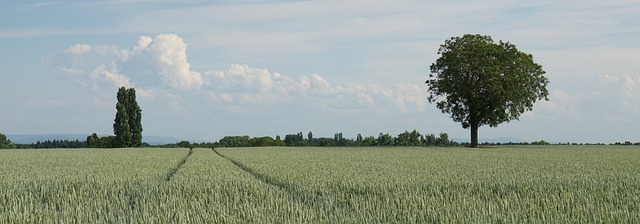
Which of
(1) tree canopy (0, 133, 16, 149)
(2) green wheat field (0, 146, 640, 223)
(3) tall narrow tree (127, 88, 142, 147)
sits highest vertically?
(3) tall narrow tree (127, 88, 142, 147)

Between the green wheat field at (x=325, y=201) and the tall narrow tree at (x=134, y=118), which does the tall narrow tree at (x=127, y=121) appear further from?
the green wheat field at (x=325, y=201)

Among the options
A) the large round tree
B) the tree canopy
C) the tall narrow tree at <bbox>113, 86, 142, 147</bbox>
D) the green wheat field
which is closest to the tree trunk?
the large round tree

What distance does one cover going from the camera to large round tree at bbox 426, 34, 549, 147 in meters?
56.6

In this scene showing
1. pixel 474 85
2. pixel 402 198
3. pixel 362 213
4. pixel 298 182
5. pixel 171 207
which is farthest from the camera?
pixel 474 85

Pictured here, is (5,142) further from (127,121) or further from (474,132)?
(474,132)

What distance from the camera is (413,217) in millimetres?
8719

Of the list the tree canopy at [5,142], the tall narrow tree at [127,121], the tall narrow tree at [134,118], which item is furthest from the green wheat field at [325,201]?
the tree canopy at [5,142]

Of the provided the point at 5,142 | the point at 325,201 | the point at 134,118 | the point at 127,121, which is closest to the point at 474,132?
the point at 127,121

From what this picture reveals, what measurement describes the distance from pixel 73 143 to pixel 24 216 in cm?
10726

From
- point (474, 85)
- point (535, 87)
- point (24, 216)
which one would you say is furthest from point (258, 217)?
point (535, 87)

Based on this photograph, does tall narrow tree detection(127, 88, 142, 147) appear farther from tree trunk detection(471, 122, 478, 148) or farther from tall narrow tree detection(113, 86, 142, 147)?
tree trunk detection(471, 122, 478, 148)

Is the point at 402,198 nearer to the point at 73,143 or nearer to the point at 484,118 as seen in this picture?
the point at 484,118

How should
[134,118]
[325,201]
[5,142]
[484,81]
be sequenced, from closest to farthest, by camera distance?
1. [325,201]
2. [484,81]
3. [134,118]
4. [5,142]

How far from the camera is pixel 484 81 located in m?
56.6
